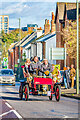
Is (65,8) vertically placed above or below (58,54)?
above

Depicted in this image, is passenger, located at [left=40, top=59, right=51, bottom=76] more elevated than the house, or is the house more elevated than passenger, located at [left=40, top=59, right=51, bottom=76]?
the house

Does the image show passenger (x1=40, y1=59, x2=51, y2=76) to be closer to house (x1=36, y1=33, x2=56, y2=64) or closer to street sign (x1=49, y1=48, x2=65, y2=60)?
street sign (x1=49, y1=48, x2=65, y2=60)

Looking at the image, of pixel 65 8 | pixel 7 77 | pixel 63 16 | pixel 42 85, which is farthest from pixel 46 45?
pixel 42 85

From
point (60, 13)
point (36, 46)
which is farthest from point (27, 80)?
point (36, 46)

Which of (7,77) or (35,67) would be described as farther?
(7,77)

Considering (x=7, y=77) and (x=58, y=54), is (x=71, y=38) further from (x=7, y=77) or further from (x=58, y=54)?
(x=58, y=54)

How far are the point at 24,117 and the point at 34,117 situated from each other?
32cm

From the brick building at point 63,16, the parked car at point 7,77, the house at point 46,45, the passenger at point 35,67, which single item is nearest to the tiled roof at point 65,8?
the brick building at point 63,16

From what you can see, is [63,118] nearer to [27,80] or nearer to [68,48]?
[27,80]

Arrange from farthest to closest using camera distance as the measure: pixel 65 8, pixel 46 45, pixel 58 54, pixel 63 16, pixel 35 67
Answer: pixel 46 45
pixel 63 16
pixel 65 8
pixel 58 54
pixel 35 67

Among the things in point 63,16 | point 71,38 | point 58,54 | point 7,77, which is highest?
point 63,16

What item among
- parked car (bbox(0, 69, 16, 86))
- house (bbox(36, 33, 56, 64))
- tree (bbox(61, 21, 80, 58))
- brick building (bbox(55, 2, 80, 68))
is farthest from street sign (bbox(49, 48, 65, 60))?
house (bbox(36, 33, 56, 64))

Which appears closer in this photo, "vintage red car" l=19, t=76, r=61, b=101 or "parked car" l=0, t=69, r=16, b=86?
"vintage red car" l=19, t=76, r=61, b=101

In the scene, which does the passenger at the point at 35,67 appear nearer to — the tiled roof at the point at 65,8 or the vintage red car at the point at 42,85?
the vintage red car at the point at 42,85
